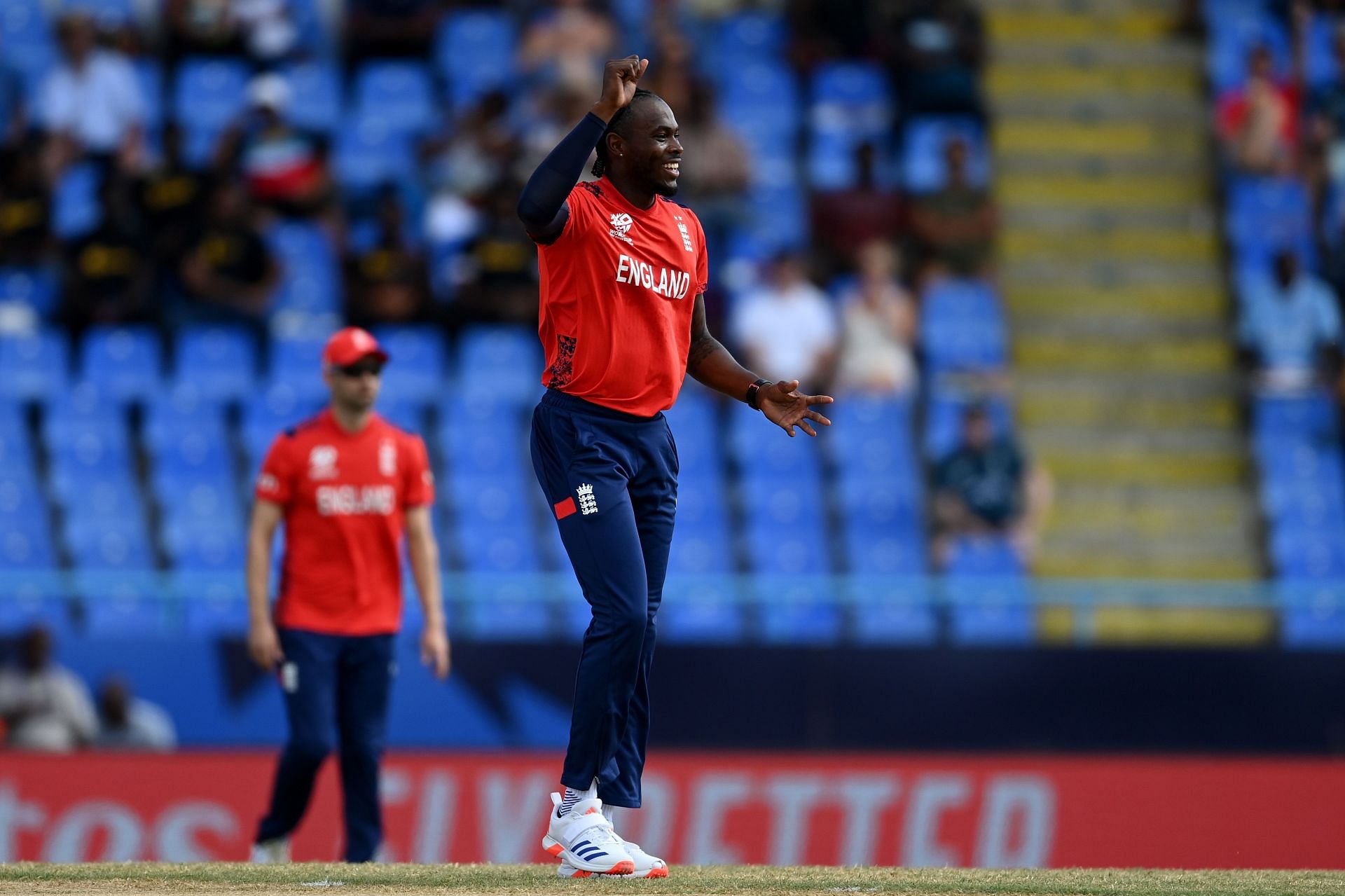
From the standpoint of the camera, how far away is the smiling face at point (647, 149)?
20.4 feet

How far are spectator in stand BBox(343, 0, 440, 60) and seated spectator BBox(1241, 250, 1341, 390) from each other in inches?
271

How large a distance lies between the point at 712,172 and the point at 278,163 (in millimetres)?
3287

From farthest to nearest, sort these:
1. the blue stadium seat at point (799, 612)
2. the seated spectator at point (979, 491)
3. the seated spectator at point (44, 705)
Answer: the seated spectator at point (979, 491) < the blue stadium seat at point (799, 612) < the seated spectator at point (44, 705)

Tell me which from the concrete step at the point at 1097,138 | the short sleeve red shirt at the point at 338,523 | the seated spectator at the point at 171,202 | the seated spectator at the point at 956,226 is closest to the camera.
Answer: the short sleeve red shirt at the point at 338,523

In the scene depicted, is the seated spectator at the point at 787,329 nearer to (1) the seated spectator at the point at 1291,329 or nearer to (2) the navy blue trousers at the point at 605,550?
(1) the seated spectator at the point at 1291,329

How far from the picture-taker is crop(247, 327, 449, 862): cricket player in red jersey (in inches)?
340

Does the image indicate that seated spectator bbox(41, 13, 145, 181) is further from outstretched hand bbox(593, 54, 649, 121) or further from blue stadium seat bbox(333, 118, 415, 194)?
outstretched hand bbox(593, 54, 649, 121)

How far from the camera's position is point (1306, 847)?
11078 millimetres

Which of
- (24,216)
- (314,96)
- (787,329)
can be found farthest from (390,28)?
(787,329)

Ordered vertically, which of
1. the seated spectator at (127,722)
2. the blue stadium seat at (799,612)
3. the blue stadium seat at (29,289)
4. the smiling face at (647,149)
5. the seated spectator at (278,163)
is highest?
the seated spectator at (278,163)

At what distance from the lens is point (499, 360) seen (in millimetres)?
14688

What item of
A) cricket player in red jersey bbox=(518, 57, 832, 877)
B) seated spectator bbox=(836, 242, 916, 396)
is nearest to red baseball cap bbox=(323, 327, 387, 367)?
cricket player in red jersey bbox=(518, 57, 832, 877)

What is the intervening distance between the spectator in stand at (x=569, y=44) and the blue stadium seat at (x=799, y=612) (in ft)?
16.2

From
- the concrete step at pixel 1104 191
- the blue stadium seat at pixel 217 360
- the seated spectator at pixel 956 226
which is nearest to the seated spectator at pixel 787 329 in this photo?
the seated spectator at pixel 956 226
